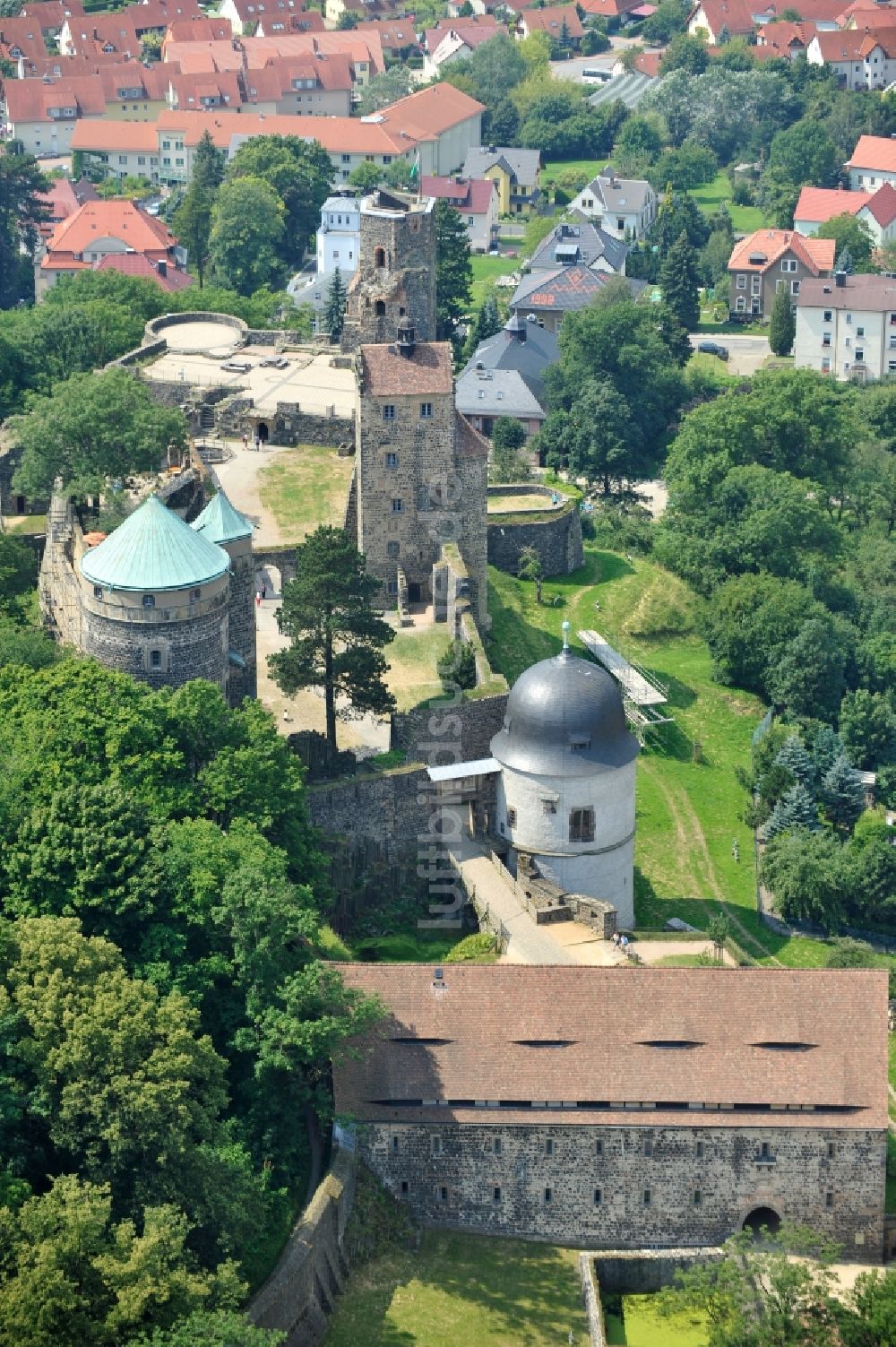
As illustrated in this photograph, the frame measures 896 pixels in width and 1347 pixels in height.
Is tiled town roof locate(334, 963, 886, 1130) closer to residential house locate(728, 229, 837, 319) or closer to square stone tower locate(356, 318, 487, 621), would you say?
square stone tower locate(356, 318, 487, 621)

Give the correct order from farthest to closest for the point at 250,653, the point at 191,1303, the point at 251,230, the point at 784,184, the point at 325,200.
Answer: the point at 784,184
the point at 325,200
the point at 251,230
the point at 250,653
the point at 191,1303

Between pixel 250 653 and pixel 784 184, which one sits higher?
pixel 250 653

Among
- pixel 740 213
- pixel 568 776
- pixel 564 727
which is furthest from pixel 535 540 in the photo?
pixel 740 213

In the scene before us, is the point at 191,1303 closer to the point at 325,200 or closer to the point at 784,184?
the point at 325,200

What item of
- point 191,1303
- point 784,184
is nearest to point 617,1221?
point 191,1303

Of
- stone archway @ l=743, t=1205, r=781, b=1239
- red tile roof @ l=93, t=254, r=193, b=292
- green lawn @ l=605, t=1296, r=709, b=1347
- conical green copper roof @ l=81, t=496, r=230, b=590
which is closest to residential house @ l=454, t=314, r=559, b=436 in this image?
red tile roof @ l=93, t=254, r=193, b=292
